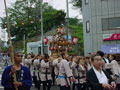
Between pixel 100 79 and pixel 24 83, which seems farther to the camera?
pixel 24 83

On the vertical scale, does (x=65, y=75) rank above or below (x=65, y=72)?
below

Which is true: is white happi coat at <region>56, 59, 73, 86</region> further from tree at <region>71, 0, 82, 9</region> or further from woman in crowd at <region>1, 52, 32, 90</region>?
tree at <region>71, 0, 82, 9</region>

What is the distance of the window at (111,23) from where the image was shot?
24391mm

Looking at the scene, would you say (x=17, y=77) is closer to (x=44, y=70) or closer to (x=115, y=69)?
(x=115, y=69)

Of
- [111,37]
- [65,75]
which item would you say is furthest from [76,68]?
[111,37]

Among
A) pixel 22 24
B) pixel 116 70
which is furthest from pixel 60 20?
pixel 116 70

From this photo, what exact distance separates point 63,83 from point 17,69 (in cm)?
371

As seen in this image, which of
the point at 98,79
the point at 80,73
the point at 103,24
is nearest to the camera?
the point at 98,79

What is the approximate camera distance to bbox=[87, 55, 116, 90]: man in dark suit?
473 centimetres

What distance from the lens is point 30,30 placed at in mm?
49125

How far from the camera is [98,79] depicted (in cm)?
485

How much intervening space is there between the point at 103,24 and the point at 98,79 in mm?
20467

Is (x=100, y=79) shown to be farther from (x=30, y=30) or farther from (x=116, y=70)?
(x=30, y=30)

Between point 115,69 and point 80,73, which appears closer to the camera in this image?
point 115,69
